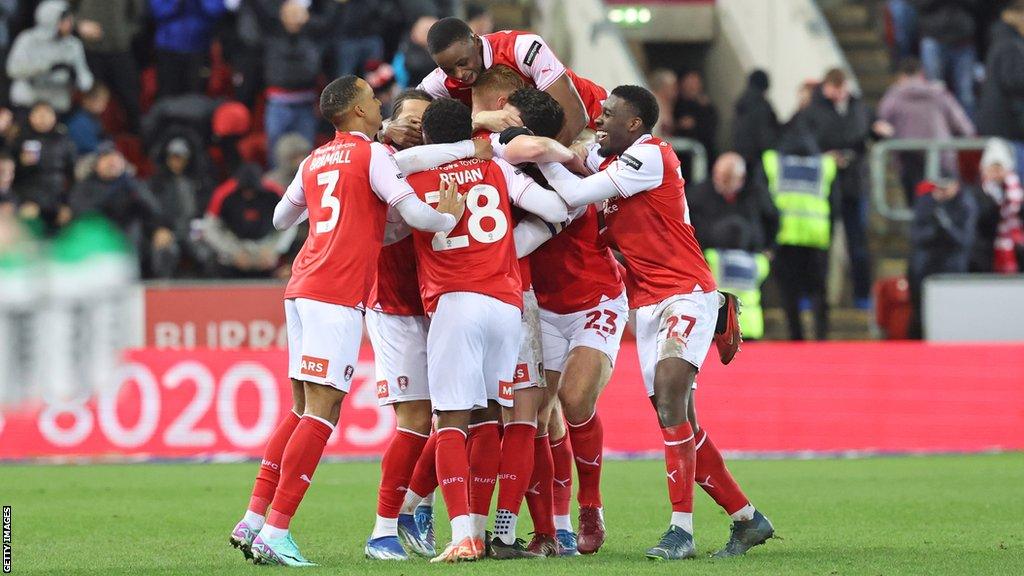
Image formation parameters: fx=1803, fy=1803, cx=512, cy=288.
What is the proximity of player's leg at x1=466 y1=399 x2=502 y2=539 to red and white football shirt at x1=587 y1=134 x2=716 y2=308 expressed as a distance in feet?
3.20

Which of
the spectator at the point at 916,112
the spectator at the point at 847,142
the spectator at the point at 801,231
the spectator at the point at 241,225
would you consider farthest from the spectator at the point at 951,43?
the spectator at the point at 241,225

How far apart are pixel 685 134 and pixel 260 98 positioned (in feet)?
15.5

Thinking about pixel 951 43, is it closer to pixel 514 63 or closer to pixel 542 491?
pixel 514 63

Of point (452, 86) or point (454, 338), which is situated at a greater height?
point (452, 86)

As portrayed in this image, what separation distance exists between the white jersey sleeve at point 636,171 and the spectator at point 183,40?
11341mm

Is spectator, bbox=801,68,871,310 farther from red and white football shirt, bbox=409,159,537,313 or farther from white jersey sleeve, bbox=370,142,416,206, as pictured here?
white jersey sleeve, bbox=370,142,416,206

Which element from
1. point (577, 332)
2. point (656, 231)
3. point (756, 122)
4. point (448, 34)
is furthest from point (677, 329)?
point (756, 122)

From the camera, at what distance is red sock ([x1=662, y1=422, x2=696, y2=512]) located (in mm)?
8836

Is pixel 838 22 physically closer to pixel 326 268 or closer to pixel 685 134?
pixel 685 134

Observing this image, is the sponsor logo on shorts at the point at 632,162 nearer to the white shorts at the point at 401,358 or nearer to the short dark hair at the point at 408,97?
the short dark hair at the point at 408,97

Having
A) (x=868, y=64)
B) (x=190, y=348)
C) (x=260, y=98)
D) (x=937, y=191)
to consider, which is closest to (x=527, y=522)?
(x=190, y=348)

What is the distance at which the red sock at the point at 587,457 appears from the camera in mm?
9500

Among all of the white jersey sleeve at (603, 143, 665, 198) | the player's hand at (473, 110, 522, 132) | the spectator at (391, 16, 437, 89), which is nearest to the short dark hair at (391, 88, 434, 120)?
the player's hand at (473, 110, 522, 132)

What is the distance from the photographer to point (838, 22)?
23078mm
